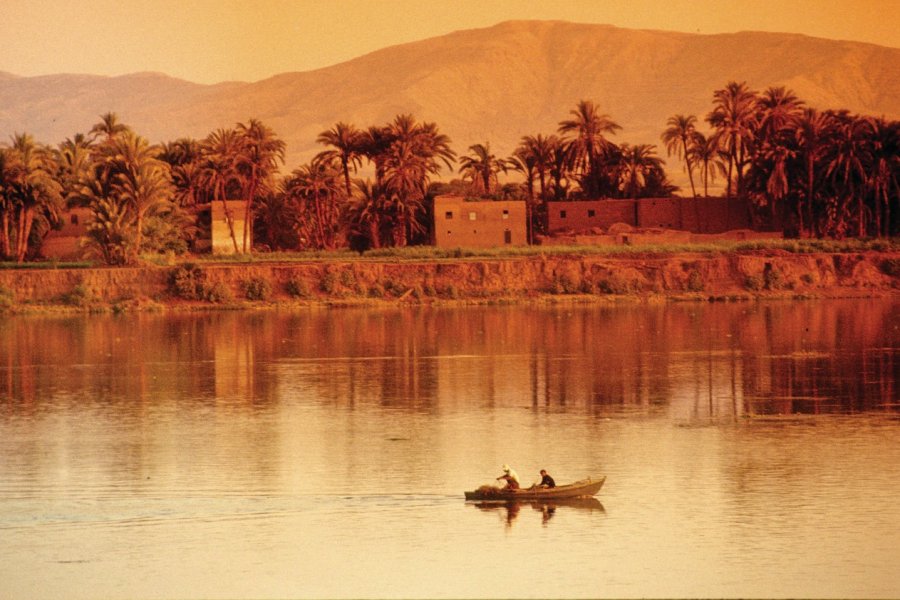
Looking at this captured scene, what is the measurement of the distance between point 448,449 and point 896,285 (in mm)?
64771

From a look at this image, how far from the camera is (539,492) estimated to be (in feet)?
108

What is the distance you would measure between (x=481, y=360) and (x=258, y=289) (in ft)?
115

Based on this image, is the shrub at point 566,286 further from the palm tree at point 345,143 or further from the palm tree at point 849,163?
the palm tree at point 345,143

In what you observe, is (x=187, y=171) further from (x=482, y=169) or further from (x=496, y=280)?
(x=496, y=280)

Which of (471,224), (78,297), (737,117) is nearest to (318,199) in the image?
(471,224)

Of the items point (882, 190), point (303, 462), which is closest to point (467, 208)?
point (882, 190)

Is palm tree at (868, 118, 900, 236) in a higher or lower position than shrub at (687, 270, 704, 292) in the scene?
higher

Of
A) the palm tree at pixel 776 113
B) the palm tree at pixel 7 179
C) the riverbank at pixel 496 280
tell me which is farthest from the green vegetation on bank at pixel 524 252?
the palm tree at pixel 776 113

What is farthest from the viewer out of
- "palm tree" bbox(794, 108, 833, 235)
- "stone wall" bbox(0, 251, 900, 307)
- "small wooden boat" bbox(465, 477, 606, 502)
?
"palm tree" bbox(794, 108, 833, 235)

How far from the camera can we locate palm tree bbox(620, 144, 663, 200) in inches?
4926

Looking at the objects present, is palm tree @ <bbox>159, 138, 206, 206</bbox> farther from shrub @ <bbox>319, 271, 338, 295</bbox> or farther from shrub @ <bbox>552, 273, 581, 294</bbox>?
shrub @ <bbox>552, 273, 581, 294</bbox>

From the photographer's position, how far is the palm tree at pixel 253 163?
11525 cm

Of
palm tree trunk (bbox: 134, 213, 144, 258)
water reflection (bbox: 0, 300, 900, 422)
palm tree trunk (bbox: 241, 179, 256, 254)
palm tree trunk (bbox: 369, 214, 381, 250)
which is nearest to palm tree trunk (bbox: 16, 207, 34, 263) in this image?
palm tree trunk (bbox: 134, 213, 144, 258)

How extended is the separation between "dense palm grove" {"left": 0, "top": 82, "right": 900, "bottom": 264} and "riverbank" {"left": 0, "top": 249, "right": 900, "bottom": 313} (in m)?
4.08
